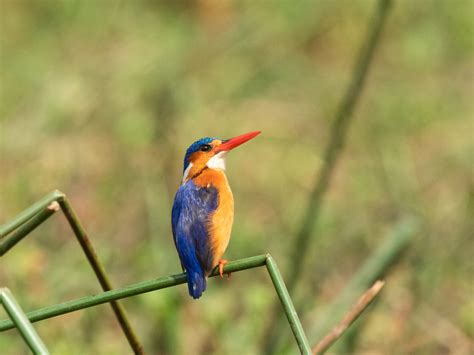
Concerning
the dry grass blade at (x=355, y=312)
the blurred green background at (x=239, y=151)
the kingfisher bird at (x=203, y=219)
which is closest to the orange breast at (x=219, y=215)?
the kingfisher bird at (x=203, y=219)

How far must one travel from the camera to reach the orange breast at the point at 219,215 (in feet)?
7.09

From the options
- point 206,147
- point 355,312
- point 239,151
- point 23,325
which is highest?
point 23,325

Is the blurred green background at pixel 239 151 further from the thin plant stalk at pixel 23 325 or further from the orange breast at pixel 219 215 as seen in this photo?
the thin plant stalk at pixel 23 325

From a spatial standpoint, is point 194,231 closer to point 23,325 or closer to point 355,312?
point 355,312

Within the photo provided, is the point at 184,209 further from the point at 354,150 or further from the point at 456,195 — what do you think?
the point at 354,150

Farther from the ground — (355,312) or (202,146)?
(202,146)

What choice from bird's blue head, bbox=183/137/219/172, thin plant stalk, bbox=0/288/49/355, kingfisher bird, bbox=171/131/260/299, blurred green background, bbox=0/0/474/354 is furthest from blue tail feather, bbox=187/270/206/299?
blurred green background, bbox=0/0/474/354

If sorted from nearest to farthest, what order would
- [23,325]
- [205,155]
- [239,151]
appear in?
1. [23,325]
2. [205,155]
3. [239,151]

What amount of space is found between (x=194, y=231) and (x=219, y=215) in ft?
0.34

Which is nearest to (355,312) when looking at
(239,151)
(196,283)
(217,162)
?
(196,283)

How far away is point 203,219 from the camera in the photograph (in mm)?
2236

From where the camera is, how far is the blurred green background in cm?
359

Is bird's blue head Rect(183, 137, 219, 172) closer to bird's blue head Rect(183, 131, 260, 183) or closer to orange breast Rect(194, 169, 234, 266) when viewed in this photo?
bird's blue head Rect(183, 131, 260, 183)

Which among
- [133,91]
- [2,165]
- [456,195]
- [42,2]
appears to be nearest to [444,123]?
[456,195]
